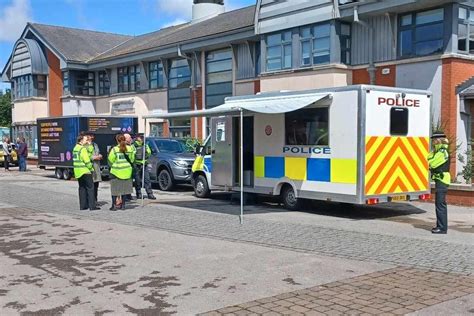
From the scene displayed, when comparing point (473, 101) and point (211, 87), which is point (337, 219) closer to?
point (473, 101)

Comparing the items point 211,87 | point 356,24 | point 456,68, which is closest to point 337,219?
point 456,68

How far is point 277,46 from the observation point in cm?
2416

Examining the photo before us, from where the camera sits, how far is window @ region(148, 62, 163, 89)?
3312 centimetres

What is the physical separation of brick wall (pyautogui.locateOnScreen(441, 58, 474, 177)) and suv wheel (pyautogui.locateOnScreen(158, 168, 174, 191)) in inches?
358

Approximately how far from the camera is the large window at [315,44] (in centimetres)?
2208

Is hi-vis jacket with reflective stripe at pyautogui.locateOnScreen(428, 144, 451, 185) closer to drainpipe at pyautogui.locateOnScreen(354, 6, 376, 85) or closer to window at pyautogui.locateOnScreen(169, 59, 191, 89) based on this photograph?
drainpipe at pyautogui.locateOnScreen(354, 6, 376, 85)

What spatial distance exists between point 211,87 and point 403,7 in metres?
12.3

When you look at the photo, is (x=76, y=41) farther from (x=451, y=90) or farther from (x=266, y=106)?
(x=266, y=106)

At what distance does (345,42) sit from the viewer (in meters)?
22.0

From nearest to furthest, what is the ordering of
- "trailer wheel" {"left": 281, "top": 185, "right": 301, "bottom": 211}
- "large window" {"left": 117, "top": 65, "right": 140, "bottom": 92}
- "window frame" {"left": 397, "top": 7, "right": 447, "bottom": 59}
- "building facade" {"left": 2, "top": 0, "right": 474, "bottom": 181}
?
"trailer wheel" {"left": 281, "top": 185, "right": 301, "bottom": 211}
"window frame" {"left": 397, "top": 7, "right": 447, "bottom": 59}
"building facade" {"left": 2, "top": 0, "right": 474, "bottom": 181}
"large window" {"left": 117, "top": 65, "right": 140, "bottom": 92}

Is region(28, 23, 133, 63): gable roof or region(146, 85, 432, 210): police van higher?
region(28, 23, 133, 63): gable roof

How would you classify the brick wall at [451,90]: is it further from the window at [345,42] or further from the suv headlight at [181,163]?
the suv headlight at [181,163]

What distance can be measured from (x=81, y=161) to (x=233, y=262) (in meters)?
6.62

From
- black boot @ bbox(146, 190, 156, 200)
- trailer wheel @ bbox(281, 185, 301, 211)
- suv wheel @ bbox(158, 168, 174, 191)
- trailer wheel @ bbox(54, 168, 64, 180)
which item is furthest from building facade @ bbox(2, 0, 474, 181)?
black boot @ bbox(146, 190, 156, 200)
